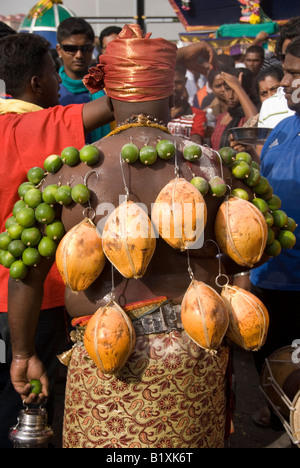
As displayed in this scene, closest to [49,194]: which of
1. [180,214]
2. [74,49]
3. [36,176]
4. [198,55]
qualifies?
[36,176]

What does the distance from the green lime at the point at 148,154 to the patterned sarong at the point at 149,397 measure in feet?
2.03

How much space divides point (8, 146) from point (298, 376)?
1.66m

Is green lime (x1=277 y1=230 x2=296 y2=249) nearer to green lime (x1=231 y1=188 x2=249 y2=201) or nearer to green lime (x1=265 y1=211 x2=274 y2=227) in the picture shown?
green lime (x1=265 y1=211 x2=274 y2=227)

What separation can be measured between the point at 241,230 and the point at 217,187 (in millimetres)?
173

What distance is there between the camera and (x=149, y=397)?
189 centimetres

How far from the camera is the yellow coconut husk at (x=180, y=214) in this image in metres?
1.74

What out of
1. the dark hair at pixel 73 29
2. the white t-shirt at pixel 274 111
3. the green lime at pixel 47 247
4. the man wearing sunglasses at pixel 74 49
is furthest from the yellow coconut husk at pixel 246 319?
the dark hair at pixel 73 29

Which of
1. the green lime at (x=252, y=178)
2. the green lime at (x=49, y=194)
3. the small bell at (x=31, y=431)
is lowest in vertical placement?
the small bell at (x=31, y=431)

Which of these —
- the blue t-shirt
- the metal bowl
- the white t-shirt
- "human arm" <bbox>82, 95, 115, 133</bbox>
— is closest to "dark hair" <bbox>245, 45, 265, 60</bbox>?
the white t-shirt

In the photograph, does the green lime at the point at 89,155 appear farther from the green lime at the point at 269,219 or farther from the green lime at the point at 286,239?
the green lime at the point at 286,239

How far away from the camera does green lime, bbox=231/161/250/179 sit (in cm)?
200

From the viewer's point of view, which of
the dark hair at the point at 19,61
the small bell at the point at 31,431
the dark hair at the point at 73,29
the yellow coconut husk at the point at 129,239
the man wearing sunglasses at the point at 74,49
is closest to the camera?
the yellow coconut husk at the point at 129,239

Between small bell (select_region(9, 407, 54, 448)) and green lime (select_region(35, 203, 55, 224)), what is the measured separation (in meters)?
0.87

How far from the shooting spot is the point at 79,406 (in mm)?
1965
